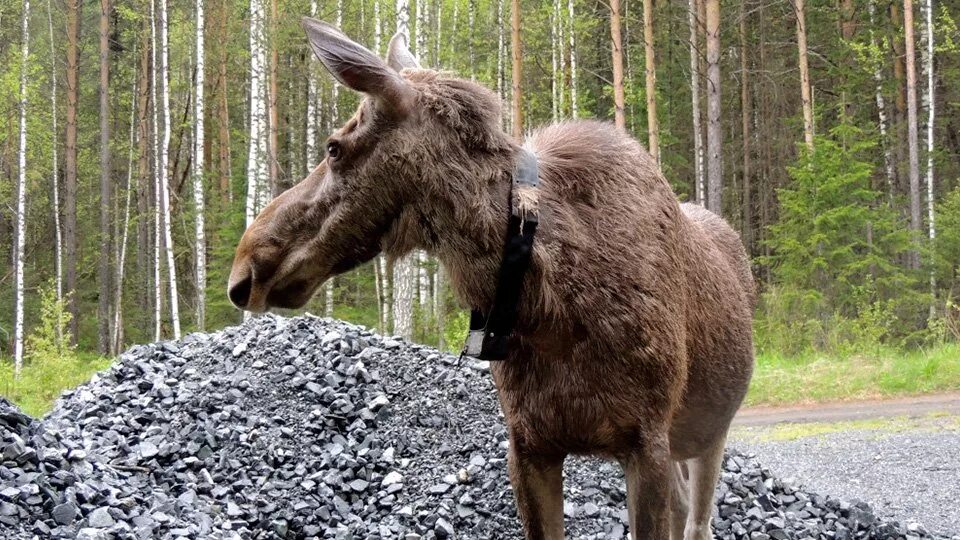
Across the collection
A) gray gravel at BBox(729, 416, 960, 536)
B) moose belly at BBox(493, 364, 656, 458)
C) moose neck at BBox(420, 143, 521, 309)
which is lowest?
gray gravel at BBox(729, 416, 960, 536)

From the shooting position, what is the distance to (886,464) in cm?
785

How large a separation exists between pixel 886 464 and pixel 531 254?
6.94m

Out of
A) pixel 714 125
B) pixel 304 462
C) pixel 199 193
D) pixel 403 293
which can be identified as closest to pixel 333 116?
pixel 199 193

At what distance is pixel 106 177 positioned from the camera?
25125 millimetres

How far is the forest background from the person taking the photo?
1495 centimetres

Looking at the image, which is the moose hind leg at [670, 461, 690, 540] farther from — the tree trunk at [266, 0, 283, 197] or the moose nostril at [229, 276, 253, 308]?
the tree trunk at [266, 0, 283, 197]

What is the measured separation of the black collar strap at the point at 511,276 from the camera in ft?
7.39

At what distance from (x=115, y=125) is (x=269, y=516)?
31748 mm

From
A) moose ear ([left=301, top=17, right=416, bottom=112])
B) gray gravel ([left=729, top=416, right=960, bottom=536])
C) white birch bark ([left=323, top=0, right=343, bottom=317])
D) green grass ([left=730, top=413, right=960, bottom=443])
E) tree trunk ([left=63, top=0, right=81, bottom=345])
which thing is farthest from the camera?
tree trunk ([left=63, top=0, right=81, bottom=345])

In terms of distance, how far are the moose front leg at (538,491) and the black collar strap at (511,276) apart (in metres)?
0.39

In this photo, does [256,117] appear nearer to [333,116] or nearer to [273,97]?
[273,97]

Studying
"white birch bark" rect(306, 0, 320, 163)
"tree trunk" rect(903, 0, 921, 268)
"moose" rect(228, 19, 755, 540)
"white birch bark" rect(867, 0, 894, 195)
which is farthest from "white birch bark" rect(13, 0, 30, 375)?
"white birch bark" rect(867, 0, 894, 195)

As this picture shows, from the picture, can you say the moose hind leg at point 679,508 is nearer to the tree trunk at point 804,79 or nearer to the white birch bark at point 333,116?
the white birch bark at point 333,116

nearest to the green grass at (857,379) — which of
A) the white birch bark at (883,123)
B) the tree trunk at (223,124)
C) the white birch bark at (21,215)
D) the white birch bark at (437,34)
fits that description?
the white birch bark at (437,34)
